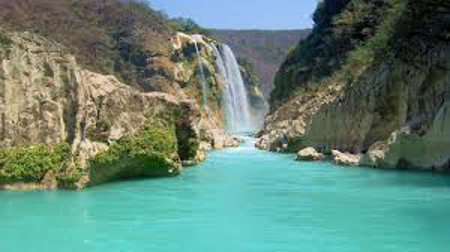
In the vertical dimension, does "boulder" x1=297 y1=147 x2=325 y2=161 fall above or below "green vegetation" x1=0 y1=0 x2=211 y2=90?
below

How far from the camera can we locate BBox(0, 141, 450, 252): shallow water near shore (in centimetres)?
1223

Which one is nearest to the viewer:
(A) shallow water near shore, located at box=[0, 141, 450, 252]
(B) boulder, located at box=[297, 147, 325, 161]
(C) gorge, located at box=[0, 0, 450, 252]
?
(A) shallow water near shore, located at box=[0, 141, 450, 252]

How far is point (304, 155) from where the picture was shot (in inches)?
1278

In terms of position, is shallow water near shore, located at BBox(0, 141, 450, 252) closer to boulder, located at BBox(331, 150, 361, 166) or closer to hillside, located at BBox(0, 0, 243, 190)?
hillside, located at BBox(0, 0, 243, 190)

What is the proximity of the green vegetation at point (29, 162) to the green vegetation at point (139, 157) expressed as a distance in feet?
3.32

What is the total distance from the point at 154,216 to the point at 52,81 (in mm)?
8148

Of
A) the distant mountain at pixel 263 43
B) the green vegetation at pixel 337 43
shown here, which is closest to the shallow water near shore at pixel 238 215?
the green vegetation at pixel 337 43

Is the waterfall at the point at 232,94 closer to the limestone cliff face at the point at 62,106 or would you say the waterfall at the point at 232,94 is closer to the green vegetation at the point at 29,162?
the limestone cliff face at the point at 62,106

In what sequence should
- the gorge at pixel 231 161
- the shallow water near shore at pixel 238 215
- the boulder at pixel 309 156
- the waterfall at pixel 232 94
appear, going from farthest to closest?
the waterfall at pixel 232 94
the boulder at pixel 309 156
the gorge at pixel 231 161
the shallow water near shore at pixel 238 215

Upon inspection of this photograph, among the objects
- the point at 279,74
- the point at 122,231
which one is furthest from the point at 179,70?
the point at 122,231

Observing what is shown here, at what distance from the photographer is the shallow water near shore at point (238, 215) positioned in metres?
12.2

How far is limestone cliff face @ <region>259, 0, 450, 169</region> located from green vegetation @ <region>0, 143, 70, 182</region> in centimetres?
1191

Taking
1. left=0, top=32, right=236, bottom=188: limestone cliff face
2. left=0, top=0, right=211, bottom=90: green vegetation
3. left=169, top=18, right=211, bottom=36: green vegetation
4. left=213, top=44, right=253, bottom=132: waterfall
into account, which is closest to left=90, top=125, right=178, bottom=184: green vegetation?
left=0, top=32, right=236, bottom=188: limestone cliff face

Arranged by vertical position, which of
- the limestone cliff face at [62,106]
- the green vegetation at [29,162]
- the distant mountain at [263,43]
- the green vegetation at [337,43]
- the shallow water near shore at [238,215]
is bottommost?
the shallow water near shore at [238,215]
